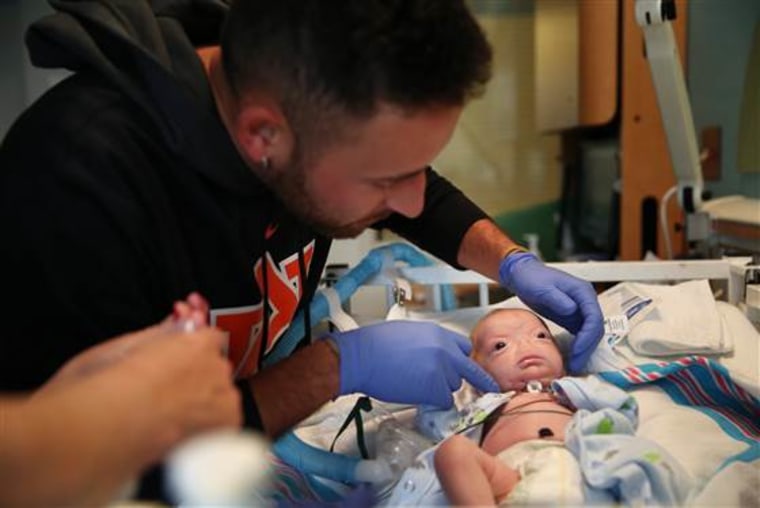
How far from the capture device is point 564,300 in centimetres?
135

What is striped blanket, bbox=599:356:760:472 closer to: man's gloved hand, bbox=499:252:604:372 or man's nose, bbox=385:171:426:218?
man's gloved hand, bbox=499:252:604:372

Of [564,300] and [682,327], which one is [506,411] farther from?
[682,327]

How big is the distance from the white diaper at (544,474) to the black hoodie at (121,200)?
43cm

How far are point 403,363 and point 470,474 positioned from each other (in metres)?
0.24

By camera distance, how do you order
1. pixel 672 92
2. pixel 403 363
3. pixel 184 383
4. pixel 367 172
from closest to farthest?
pixel 184 383
pixel 367 172
pixel 403 363
pixel 672 92

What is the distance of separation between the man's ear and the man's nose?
0.16 meters

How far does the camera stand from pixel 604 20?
2.41 metres

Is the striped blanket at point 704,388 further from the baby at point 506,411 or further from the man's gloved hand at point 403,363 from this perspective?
the man's gloved hand at point 403,363

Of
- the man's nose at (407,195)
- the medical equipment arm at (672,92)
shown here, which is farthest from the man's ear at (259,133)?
the medical equipment arm at (672,92)

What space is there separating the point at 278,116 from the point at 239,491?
58cm

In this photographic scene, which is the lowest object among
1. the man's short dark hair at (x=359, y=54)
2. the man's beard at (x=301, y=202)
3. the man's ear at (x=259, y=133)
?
the man's beard at (x=301, y=202)

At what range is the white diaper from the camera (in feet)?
2.59

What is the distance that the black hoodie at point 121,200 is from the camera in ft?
2.63

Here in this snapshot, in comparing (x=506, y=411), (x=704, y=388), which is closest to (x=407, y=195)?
(x=506, y=411)
